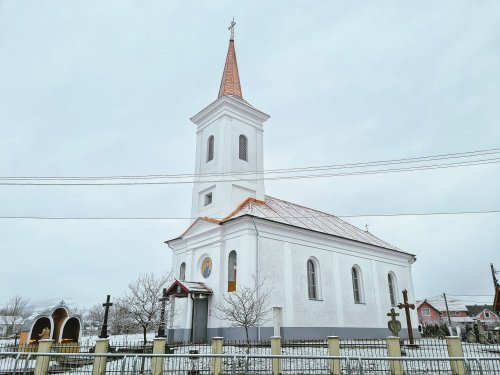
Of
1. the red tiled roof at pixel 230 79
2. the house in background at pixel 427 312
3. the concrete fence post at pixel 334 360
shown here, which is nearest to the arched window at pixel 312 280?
the concrete fence post at pixel 334 360

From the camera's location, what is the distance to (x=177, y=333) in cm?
2578

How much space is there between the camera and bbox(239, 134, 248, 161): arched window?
30394 millimetres

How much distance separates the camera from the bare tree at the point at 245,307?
2062 centimetres

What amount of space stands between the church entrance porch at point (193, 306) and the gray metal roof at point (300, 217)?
5.27 m

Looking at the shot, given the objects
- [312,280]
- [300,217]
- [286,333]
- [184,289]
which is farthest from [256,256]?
[300,217]

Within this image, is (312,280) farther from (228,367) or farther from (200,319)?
(228,367)

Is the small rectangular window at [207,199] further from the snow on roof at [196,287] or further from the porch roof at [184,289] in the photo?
the porch roof at [184,289]

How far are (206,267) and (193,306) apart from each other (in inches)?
118

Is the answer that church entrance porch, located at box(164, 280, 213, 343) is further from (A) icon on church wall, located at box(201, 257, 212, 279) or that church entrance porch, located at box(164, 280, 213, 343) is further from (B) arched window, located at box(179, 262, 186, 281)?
(B) arched window, located at box(179, 262, 186, 281)

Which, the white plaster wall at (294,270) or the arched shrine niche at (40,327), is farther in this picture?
the white plaster wall at (294,270)

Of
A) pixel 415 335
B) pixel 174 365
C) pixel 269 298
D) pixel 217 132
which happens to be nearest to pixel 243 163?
pixel 217 132

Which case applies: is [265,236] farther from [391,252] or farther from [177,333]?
[391,252]

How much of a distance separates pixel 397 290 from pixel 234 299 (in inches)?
741

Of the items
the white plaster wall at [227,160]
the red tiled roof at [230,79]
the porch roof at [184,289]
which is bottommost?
the porch roof at [184,289]
